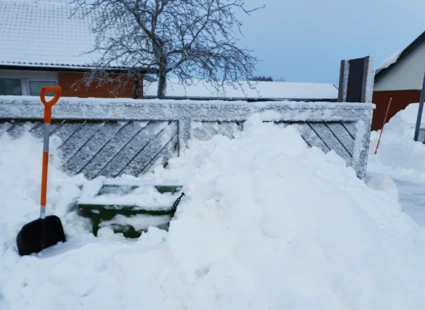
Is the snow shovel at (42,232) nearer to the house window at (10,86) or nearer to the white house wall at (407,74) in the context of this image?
the house window at (10,86)

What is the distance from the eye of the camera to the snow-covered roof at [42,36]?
34.2ft

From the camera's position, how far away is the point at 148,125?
11.4 feet

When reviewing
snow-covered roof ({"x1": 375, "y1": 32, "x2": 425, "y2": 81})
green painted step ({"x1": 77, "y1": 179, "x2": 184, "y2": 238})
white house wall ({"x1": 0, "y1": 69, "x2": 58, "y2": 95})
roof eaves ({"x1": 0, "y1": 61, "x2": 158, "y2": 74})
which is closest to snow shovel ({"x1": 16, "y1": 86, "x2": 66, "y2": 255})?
green painted step ({"x1": 77, "y1": 179, "x2": 184, "y2": 238})

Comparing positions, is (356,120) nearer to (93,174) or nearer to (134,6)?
(93,174)

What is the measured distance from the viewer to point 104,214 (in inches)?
99.0

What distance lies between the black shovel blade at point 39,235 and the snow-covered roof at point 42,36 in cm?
882

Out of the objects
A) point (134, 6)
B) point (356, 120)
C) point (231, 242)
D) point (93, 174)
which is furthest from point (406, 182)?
point (134, 6)

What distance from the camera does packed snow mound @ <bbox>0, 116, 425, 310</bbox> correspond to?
176 cm

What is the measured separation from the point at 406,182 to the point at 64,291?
6.54 meters

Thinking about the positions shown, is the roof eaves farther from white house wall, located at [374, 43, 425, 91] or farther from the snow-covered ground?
white house wall, located at [374, 43, 425, 91]

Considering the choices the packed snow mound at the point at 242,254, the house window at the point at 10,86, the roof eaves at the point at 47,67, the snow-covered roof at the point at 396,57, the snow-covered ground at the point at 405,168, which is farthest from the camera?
the snow-covered roof at the point at 396,57

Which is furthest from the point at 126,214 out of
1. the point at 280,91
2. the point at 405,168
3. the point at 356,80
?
the point at 280,91

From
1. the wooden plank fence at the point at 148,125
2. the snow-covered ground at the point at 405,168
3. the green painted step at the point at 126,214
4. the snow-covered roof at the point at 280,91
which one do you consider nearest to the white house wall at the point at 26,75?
the wooden plank fence at the point at 148,125

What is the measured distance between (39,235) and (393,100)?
18.4 metres
